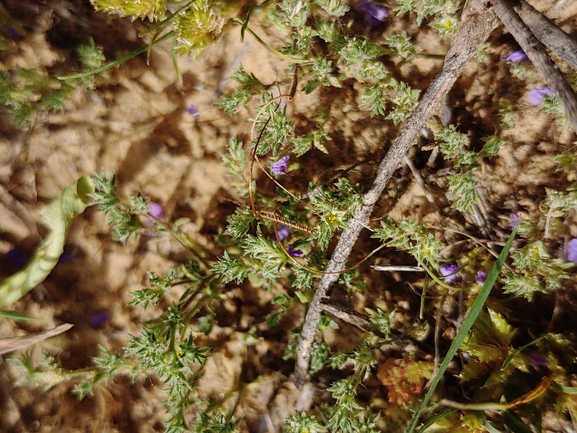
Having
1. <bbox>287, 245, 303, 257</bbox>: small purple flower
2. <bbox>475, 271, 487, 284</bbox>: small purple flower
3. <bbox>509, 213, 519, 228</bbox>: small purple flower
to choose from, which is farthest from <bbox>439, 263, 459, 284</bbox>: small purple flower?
<bbox>287, 245, 303, 257</bbox>: small purple flower

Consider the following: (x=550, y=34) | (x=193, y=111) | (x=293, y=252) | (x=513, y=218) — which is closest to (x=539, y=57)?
(x=550, y=34)

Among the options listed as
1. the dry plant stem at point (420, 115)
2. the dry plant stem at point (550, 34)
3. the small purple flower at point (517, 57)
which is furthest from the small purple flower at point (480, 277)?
the dry plant stem at point (550, 34)

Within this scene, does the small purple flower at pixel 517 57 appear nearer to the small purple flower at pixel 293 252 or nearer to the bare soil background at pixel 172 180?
the bare soil background at pixel 172 180

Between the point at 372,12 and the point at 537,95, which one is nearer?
the point at 537,95

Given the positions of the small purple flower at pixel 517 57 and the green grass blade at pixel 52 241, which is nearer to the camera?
the small purple flower at pixel 517 57

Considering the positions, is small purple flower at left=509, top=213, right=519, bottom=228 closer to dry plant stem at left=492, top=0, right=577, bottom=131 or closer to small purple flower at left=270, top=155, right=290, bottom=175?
dry plant stem at left=492, top=0, right=577, bottom=131

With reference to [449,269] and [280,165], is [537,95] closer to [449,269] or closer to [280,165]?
[449,269]
